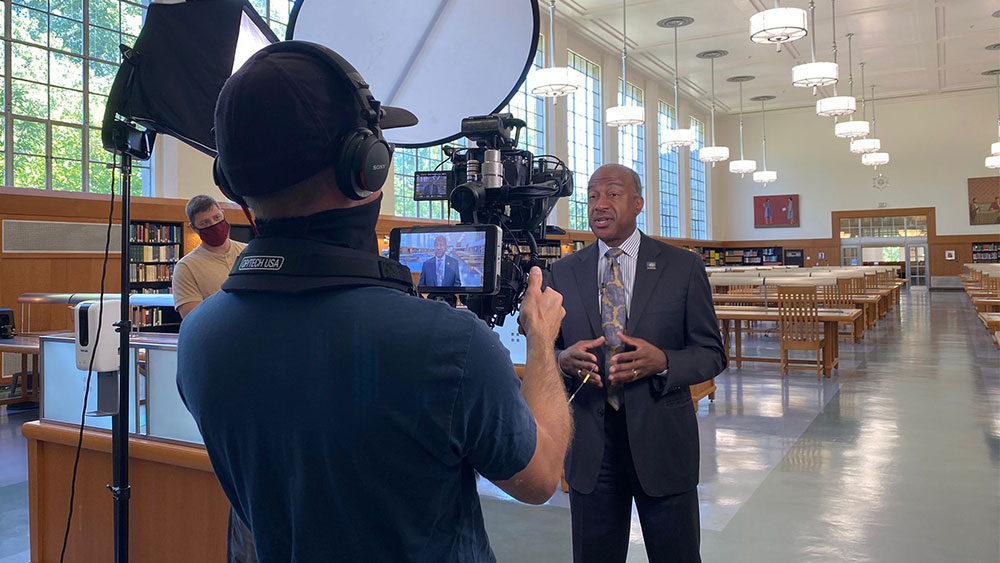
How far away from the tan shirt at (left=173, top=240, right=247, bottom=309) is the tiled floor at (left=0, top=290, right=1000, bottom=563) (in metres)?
1.29

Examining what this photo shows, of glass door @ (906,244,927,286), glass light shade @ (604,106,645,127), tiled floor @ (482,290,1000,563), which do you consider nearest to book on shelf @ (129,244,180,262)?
tiled floor @ (482,290,1000,563)

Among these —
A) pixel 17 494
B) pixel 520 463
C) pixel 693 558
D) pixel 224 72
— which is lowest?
pixel 17 494

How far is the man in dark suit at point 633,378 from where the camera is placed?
1.81 metres

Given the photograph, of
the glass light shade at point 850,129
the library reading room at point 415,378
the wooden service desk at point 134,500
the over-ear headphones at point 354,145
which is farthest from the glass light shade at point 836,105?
the over-ear headphones at point 354,145

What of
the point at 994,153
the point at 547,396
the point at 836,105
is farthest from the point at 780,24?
the point at 994,153

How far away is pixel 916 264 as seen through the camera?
2344cm

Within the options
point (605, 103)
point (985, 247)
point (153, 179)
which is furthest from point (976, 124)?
point (153, 179)

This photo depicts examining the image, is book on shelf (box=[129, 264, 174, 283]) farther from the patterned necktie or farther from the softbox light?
the patterned necktie

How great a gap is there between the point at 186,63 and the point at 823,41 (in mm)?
18200

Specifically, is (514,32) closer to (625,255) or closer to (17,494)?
(625,255)

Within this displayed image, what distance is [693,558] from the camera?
1.80m

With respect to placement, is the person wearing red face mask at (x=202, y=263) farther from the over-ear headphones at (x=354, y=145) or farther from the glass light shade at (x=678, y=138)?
the glass light shade at (x=678, y=138)

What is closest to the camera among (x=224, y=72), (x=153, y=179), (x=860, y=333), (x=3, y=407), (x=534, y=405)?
(x=534, y=405)

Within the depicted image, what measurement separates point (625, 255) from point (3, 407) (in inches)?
A: 259
